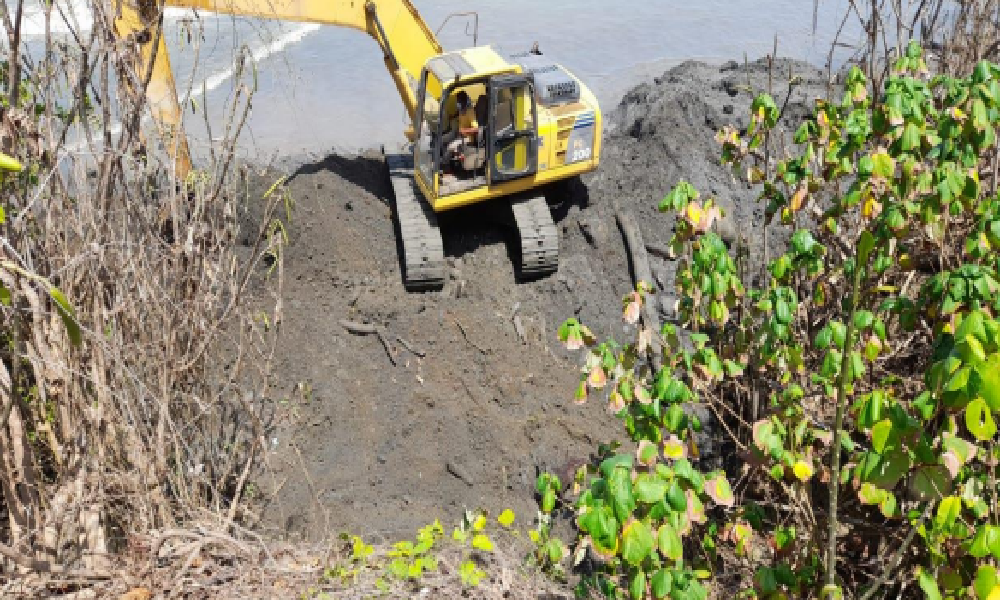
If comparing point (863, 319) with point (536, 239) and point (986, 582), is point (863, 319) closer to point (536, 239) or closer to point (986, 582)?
point (986, 582)

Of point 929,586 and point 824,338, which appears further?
point 824,338

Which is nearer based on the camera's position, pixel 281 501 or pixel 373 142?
pixel 281 501

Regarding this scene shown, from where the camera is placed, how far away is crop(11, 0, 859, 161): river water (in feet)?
42.7

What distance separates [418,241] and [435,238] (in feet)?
0.58

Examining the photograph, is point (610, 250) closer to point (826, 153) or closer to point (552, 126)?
point (552, 126)

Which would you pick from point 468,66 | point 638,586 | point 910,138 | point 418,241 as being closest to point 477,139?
point 468,66

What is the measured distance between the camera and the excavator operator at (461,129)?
8617mm

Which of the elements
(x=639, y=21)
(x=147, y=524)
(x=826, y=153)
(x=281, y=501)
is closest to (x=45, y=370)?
(x=147, y=524)

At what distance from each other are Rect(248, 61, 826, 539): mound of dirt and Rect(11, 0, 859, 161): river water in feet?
9.19

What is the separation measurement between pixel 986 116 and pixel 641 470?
192 cm

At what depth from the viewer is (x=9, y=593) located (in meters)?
3.81

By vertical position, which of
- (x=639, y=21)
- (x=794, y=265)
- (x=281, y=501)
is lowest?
(x=281, y=501)

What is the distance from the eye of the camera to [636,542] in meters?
2.57

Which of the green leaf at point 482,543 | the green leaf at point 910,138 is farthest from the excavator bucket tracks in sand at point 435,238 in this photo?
the green leaf at point 910,138
